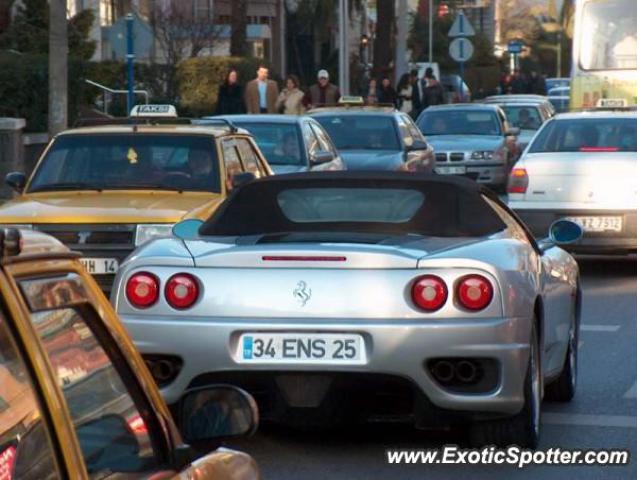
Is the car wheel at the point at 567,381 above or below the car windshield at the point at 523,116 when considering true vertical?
above

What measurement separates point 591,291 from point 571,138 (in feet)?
8.54

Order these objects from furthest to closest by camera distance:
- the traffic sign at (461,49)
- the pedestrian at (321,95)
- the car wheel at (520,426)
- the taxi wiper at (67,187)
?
the traffic sign at (461,49) → the pedestrian at (321,95) → the taxi wiper at (67,187) → the car wheel at (520,426)

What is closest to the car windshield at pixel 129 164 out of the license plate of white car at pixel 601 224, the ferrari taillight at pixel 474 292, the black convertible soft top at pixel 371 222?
the license plate of white car at pixel 601 224

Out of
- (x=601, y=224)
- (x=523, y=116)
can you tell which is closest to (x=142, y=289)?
(x=601, y=224)

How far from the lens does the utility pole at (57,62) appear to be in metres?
22.8

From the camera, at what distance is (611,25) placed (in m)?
29.4

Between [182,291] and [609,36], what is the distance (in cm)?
2279

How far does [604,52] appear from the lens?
29.6 meters

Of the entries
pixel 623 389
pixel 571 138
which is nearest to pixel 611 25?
pixel 571 138

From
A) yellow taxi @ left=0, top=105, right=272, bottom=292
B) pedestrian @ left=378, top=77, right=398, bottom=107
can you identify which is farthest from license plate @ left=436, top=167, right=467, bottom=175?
yellow taxi @ left=0, top=105, right=272, bottom=292

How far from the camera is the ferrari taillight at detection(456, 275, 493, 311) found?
296 inches

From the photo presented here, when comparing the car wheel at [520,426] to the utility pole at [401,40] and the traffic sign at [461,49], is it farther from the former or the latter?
the utility pole at [401,40]

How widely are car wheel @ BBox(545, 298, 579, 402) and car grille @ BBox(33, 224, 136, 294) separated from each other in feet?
12.4

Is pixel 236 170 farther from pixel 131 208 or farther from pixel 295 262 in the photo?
pixel 295 262
